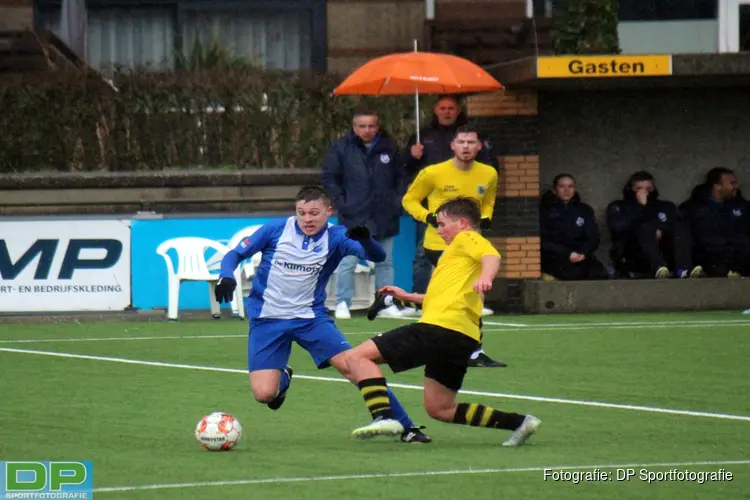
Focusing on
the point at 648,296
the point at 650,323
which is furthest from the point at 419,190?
the point at 648,296

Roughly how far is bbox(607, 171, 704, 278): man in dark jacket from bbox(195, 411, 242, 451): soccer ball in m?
10.8

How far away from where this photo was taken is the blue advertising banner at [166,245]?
18.6 metres

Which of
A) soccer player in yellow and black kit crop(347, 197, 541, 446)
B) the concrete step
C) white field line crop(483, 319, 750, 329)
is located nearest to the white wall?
the concrete step

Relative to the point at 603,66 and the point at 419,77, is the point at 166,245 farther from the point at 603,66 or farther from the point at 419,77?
the point at 603,66

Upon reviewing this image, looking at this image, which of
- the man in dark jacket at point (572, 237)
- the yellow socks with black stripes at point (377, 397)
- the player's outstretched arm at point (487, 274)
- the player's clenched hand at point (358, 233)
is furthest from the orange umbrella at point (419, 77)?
the yellow socks with black stripes at point (377, 397)

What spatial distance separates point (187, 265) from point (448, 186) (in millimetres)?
4795

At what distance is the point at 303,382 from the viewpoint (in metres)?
12.7

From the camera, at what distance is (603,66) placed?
18.4m

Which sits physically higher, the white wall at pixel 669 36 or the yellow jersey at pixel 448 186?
the white wall at pixel 669 36

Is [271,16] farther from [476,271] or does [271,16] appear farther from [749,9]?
[476,271]

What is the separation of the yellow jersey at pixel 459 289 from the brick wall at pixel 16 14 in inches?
672

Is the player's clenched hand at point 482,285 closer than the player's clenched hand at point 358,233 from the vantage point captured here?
Yes

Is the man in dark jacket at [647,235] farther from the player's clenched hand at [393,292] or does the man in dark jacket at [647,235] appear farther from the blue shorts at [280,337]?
the player's clenched hand at [393,292]

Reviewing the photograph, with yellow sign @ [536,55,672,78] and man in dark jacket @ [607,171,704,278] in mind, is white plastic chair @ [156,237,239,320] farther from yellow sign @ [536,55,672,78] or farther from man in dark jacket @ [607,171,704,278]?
man in dark jacket @ [607,171,704,278]
